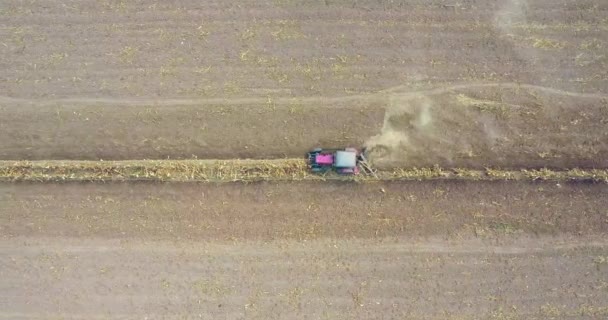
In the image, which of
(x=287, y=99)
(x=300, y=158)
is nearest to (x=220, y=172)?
(x=300, y=158)

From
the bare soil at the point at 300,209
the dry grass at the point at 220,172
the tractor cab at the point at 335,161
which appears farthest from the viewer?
the bare soil at the point at 300,209

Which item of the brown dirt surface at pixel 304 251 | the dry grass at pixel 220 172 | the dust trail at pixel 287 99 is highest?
the dust trail at pixel 287 99

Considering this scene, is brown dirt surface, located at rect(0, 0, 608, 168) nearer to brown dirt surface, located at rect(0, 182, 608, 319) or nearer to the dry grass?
the dry grass

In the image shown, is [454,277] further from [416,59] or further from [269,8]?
[269,8]

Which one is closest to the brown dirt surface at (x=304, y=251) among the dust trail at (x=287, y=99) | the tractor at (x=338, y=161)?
the tractor at (x=338, y=161)

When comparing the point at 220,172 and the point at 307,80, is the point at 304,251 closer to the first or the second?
the point at 220,172

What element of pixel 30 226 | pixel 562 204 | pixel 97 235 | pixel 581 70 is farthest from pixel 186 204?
pixel 581 70

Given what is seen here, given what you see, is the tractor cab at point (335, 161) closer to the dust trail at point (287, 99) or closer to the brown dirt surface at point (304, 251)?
the brown dirt surface at point (304, 251)

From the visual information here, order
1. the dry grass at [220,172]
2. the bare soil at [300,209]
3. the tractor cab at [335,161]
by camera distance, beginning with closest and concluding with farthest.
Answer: the tractor cab at [335,161] → the dry grass at [220,172] → the bare soil at [300,209]
